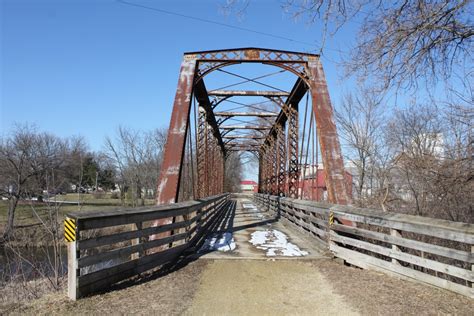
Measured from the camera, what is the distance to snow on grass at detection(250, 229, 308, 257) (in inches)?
312

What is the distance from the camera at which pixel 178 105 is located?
32.0 feet

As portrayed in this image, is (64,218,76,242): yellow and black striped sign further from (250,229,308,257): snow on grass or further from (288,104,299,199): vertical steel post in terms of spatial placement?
(288,104,299,199): vertical steel post

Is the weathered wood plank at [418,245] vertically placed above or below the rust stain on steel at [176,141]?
below

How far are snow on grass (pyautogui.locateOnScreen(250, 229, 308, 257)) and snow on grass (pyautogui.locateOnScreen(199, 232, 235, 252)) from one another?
0.62 m

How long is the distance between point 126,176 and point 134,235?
115 ft

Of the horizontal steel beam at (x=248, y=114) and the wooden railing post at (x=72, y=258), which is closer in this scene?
the wooden railing post at (x=72, y=258)

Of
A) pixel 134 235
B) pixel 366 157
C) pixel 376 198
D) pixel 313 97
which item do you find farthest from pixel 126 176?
pixel 134 235

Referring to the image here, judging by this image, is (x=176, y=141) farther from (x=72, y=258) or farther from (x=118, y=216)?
(x=72, y=258)

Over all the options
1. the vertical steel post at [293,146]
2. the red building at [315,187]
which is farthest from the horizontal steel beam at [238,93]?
the red building at [315,187]

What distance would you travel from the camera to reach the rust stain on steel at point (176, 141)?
8.55 metres

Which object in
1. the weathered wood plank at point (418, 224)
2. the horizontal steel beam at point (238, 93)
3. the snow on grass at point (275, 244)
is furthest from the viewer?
the horizontal steel beam at point (238, 93)

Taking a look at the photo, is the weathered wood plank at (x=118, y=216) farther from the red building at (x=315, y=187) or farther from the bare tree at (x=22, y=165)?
the bare tree at (x=22, y=165)

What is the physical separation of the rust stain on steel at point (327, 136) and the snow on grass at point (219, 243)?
271cm

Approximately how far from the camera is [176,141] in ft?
30.1
